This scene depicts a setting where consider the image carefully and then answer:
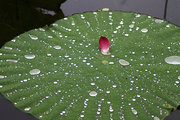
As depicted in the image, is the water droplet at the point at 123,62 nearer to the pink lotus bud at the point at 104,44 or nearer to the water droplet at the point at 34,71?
the pink lotus bud at the point at 104,44

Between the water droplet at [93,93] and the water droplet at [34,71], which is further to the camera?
the water droplet at [34,71]

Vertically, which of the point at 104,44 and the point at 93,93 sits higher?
the point at 104,44

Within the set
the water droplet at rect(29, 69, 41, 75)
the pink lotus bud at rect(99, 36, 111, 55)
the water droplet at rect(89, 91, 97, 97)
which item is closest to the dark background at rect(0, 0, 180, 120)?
the water droplet at rect(29, 69, 41, 75)

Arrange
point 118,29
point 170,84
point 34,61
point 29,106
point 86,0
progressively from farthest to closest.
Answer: point 86,0 < point 118,29 < point 34,61 < point 170,84 < point 29,106

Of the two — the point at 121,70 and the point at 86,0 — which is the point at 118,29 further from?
the point at 86,0

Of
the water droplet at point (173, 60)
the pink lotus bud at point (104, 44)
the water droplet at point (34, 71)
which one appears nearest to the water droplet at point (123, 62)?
the pink lotus bud at point (104, 44)

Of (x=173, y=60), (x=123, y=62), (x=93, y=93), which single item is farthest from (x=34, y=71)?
(x=173, y=60)

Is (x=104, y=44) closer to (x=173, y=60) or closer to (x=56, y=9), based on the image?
(x=173, y=60)

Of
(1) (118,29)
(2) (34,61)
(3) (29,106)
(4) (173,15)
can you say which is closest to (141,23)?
(1) (118,29)
